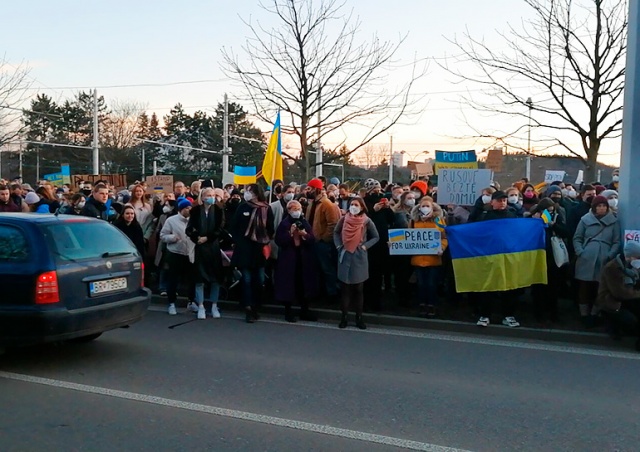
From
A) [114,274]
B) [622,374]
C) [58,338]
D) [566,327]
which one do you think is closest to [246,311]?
[114,274]

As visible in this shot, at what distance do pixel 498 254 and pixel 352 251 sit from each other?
6.92 ft

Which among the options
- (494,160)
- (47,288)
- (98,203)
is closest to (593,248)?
(47,288)

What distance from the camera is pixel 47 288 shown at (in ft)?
21.2

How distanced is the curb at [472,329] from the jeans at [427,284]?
13.6 inches

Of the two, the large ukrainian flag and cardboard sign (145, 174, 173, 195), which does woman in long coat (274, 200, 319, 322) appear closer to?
the large ukrainian flag

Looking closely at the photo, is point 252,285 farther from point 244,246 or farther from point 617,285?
point 617,285

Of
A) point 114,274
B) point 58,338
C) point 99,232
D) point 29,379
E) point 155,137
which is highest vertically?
point 155,137

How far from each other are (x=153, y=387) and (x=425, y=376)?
2735mm

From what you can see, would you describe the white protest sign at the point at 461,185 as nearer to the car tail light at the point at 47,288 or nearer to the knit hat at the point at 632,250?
the knit hat at the point at 632,250

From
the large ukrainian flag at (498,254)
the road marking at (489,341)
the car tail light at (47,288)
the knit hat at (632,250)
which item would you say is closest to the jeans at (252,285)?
the road marking at (489,341)

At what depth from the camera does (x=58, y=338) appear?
653 cm

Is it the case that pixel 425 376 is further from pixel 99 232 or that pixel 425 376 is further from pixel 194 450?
pixel 99 232

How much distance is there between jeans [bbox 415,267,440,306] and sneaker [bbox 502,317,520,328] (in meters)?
1.04

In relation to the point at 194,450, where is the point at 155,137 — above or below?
above
